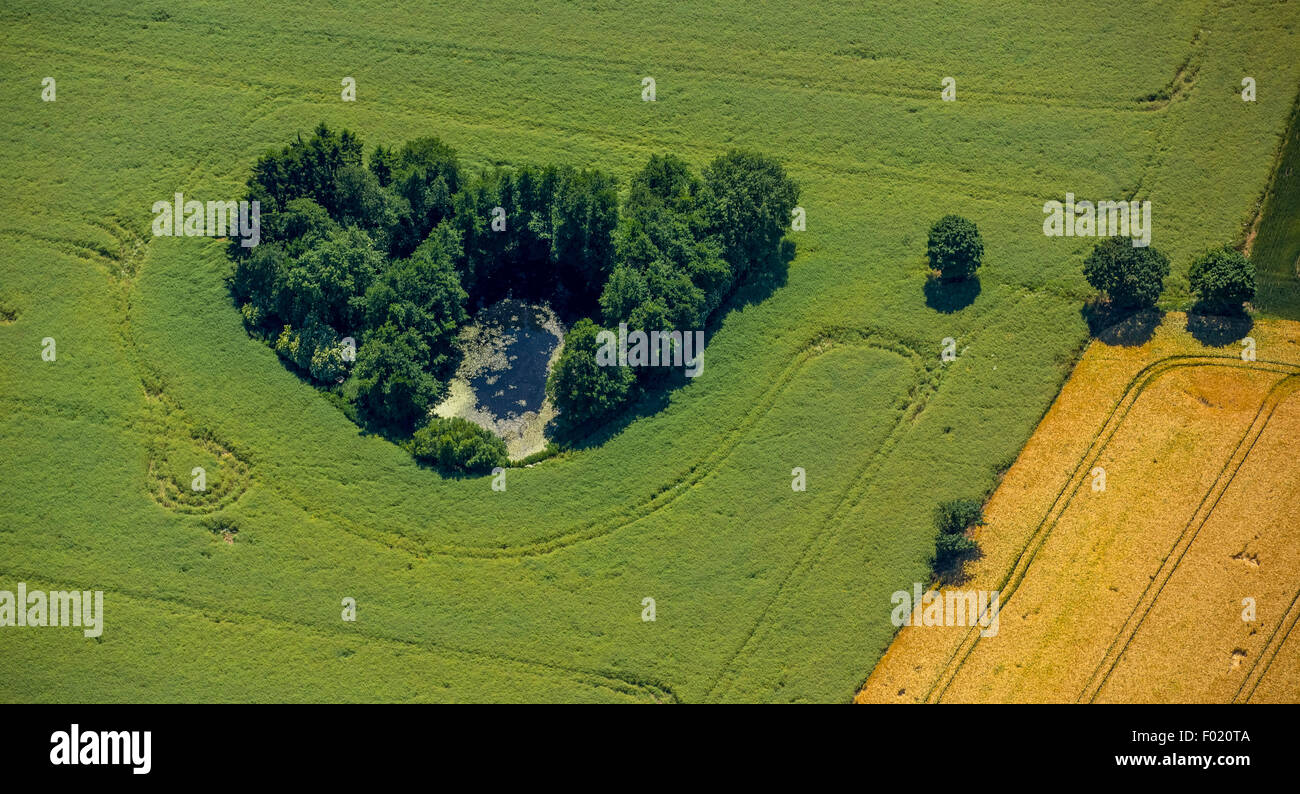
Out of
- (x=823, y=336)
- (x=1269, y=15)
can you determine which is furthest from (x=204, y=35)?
(x=1269, y=15)

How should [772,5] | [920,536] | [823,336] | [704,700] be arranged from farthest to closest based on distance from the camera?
[772,5] < [823,336] < [920,536] < [704,700]

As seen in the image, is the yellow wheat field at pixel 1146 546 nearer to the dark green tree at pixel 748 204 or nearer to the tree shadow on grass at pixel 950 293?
the tree shadow on grass at pixel 950 293

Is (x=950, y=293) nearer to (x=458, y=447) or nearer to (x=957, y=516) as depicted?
(x=957, y=516)

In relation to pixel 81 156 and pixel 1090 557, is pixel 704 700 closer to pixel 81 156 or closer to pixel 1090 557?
pixel 1090 557

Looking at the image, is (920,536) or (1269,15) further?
(1269,15)

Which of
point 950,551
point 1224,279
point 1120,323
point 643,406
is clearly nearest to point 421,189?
point 643,406

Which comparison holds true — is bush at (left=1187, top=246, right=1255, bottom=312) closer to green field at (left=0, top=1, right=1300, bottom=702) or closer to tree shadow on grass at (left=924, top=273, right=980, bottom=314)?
green field at (left=0, top=1, right=1300, bottom=702)
